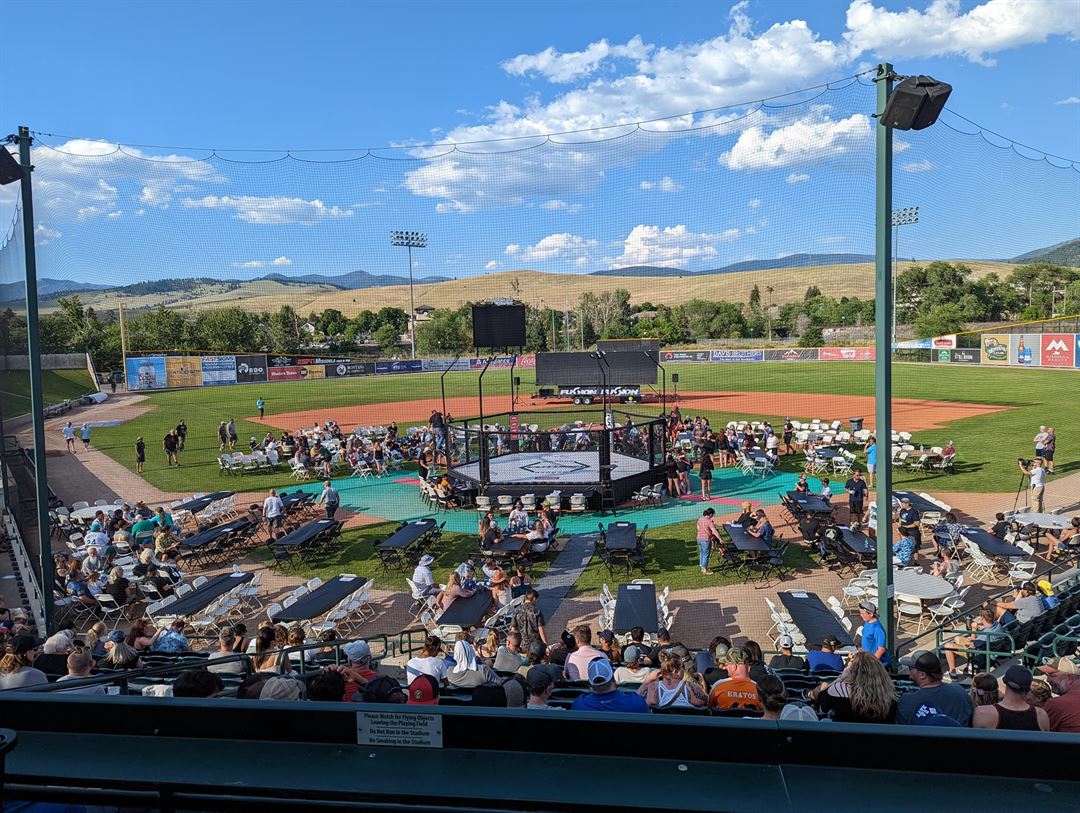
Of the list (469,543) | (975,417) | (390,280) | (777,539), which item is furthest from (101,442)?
(975,417)

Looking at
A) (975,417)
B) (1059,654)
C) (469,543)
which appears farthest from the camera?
(975,417)

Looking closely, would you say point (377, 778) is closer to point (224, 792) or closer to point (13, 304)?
point (224, 792)

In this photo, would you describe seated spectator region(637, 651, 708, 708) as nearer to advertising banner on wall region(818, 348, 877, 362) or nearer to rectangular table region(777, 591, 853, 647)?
rectangular table region(777, 591, 853, 647)

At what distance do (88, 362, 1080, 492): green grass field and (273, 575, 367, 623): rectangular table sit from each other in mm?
11580

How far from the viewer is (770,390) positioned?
4369cm

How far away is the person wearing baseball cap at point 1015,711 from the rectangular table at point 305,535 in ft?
38.1

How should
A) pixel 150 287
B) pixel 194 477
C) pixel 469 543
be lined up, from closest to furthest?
1. pixel 469 543
2. pixel 150 287
3. pixel 194 477

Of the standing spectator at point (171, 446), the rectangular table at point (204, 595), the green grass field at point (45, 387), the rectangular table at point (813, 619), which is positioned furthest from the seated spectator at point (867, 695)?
the standing spectator at point (171, 446)

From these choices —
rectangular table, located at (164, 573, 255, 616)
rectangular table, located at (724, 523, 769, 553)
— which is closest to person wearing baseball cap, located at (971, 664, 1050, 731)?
rectangular table, located at (724, 523, 769, 553)

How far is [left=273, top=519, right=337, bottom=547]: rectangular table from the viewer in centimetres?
1304

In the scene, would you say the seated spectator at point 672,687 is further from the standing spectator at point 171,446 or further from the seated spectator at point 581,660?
the standing spectator at point 171,446

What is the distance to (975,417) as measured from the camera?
2889 centimetres

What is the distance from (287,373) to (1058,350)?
5457cm

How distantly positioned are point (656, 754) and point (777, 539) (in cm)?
1271
